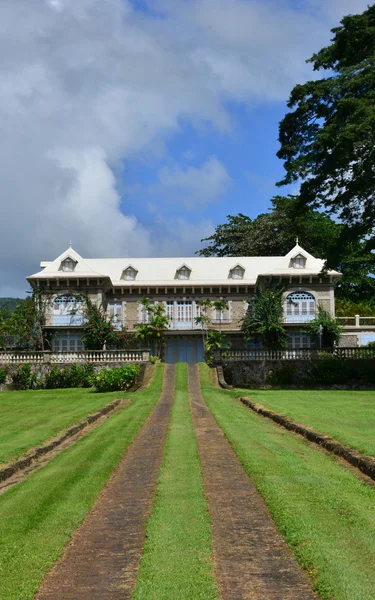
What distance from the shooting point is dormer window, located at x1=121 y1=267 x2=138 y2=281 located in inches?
2111

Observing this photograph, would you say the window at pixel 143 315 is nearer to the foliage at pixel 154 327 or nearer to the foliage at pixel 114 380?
the foliage at pixel 154 327

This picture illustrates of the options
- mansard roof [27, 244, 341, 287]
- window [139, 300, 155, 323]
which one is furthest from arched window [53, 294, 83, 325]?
window [139, 300, 155, 323]

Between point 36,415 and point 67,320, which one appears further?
point 67,320

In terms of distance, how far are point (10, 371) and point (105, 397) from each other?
12021 millimetres

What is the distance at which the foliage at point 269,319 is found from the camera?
4844 cm

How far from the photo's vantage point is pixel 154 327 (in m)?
49.3

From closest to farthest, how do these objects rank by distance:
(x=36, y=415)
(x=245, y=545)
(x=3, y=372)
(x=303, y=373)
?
(x=245, y=545) < (x=36, y=415) < (x=303, y=373) < (x=3, y=372)

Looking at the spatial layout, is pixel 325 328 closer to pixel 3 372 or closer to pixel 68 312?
pixel 68 312

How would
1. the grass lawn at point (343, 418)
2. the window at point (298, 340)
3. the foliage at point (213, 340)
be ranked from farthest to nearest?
the window at point (298, 340)
the foliage at point (213, 340)
the grass lawn at point (343, 418)

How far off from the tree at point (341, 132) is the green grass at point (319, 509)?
18.2 m

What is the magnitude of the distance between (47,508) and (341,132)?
23427mm

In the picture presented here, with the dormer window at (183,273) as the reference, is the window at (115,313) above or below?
below

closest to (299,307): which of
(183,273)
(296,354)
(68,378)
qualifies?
(296,354)

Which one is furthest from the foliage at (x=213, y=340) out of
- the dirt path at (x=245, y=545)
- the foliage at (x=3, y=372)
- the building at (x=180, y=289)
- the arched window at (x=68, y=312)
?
the dirt path at (x=245, y=545)
